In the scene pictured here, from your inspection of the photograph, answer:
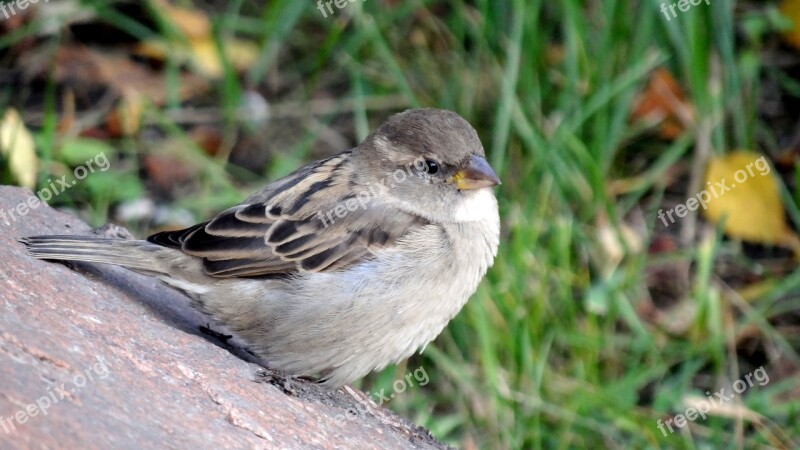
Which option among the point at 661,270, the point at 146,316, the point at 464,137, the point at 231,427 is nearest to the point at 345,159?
the point at 464,137

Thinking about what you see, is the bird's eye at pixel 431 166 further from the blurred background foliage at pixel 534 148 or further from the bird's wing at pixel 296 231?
the blurred background foliage at pixel 534 148

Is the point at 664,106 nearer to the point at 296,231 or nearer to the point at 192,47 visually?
the point at 192,47

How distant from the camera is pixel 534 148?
575 cm

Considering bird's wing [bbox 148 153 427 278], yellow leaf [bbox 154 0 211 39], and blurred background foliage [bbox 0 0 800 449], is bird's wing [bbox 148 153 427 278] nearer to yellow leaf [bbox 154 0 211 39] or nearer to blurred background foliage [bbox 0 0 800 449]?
blurred background foliage [bbox 0 0 800 449]

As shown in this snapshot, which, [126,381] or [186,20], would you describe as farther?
[186,20]

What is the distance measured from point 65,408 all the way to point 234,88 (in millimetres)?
3714

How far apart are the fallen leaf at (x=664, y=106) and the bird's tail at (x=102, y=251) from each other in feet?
10.8

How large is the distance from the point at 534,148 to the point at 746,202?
1.16 meters

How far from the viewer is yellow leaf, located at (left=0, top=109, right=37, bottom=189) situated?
5336mm

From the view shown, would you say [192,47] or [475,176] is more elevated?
[192,47]

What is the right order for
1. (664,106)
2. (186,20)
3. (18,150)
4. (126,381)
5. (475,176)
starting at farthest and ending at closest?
(186,20), (664,106), (18,150), (475,176), (126,381)

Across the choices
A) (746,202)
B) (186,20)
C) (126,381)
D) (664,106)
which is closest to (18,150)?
(186,20)

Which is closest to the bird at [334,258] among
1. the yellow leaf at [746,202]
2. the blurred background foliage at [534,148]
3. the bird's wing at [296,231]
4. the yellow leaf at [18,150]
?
the bird's wing at [296,231]

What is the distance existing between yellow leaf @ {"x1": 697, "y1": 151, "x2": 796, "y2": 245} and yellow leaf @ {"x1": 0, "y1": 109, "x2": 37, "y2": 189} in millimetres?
3418
